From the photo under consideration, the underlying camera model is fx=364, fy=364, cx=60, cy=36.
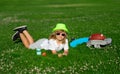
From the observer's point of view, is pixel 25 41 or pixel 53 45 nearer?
pixel 53 45

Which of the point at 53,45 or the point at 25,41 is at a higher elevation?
the point at 53,45

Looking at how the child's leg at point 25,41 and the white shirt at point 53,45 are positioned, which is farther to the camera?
the child's leg at point 25,41

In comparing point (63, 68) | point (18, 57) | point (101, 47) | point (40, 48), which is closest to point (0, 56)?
point (18, 57)

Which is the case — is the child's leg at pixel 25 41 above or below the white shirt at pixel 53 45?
below

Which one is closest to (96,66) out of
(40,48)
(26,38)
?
(40,48)

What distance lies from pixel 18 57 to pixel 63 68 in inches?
126

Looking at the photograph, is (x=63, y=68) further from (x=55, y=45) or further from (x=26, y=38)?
(x=26, y=38)

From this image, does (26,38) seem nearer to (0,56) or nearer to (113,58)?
(0,56)

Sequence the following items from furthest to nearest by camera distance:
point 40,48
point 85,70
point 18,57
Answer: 1. point 40,48
2. point 18,57
3. point 85,70

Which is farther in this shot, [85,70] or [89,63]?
[89,63]

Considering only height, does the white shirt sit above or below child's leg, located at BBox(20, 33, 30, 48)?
above

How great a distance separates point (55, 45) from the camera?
18.5m

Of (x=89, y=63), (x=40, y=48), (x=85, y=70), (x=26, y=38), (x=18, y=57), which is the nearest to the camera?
(x=85, y=70)

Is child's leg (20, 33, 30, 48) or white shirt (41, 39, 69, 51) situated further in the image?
child's leg (20, 33, 30, 48)
